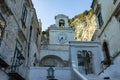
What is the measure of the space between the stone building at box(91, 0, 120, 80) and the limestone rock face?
25.6 metres

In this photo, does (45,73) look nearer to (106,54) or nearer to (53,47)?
(106,54)

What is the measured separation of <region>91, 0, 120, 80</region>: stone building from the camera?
43.1ft

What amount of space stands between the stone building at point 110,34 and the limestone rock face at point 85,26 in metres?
25.6

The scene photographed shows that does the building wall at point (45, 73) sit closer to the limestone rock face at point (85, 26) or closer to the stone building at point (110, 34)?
the stone building at point (110, 34)

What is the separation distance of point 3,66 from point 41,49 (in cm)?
1805

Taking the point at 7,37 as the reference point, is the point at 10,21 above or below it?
above

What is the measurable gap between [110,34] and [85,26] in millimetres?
33567

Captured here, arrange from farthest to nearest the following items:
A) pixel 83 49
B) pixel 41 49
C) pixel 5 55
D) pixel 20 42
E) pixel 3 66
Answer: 1. pixel 41 49
2. pixel 83 49
3. pixel 20 42
4. pixel 5 55
5. pixel 3 66

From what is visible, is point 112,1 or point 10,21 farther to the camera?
point 112,1

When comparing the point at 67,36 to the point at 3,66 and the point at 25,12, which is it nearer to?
the point at 25,12

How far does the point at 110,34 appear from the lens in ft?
48.3

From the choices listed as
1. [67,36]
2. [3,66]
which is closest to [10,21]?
[3,66]

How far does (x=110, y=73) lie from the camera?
13711mm

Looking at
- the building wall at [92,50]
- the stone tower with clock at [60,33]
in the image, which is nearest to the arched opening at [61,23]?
the stone tower with clock at [60,33]
